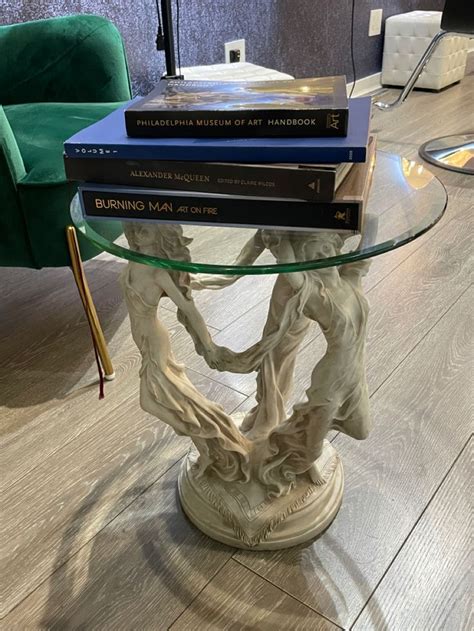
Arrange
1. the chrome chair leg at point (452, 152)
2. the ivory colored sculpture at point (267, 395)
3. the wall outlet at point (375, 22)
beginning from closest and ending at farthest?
the ivory colored sculpture at point (267, 395), the chrome chair leg at point (452, 152), the wall outlet at point (375, 22)

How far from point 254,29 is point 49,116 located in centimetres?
127

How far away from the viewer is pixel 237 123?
0.62 meters

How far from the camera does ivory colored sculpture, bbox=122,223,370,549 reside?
27.2 inches

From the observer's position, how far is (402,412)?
112cm

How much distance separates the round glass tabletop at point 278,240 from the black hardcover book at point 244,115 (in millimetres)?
97

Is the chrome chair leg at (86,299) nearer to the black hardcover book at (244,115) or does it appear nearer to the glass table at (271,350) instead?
the glass table at (271,350)

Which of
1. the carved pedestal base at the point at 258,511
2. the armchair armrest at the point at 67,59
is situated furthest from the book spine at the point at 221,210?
the armchair armrest at the point at 67,59

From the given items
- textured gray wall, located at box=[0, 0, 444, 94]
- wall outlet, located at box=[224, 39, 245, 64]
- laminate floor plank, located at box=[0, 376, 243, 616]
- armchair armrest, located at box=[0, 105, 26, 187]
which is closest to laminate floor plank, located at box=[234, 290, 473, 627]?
laminate floor plank, located at box=[0, 376, 243, 616]

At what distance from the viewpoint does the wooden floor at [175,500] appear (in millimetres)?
817

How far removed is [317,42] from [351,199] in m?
2.32

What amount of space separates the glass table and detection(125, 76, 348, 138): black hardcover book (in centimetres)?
10

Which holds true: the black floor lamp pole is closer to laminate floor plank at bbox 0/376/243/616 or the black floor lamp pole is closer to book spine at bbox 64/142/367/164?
laminate floor plank at bbox 0/376/243/616

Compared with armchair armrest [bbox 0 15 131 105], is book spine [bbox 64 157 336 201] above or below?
above

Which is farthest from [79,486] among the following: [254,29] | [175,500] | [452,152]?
[254,29]
